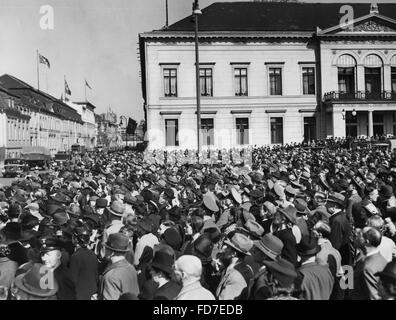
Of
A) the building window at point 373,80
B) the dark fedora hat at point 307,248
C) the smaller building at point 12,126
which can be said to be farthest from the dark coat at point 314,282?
the smaller building at point 12,126

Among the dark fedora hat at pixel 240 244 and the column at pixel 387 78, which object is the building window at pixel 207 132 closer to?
the column at pixel 387 78

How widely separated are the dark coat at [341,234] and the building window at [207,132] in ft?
125

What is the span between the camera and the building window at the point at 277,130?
48.2m

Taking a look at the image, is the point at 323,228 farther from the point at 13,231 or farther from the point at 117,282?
the point at 13,231

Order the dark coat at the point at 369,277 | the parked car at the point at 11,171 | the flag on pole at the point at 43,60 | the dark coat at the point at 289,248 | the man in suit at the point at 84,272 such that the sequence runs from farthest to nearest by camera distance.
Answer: the flag on pole at the point at 43,60 < the parked car at the point at 11,171 < the man in suit at the point at 84,272 < the dark coat at the point at 289,248 < the dark coat at the point at 369,277

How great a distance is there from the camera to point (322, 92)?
4781cm

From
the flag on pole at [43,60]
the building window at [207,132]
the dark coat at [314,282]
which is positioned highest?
the flag on pole at [43,60]

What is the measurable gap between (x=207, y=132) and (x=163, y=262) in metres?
41.8

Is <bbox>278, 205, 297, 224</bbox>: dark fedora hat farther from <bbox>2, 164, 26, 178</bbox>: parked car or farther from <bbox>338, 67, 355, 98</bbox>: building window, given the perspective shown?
<bbox>338, 67, 355, 98</bbox>: building window

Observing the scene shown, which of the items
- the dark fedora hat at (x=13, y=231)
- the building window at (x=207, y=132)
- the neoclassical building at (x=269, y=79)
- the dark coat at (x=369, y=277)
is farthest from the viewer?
the building window at (x=207, y=132)

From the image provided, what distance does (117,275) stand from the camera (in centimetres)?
557

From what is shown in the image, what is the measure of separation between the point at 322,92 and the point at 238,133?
8830 millimetres

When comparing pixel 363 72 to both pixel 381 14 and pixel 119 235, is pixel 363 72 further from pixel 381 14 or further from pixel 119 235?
pixel 119 235

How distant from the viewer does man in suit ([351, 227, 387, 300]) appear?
5.61 meters
